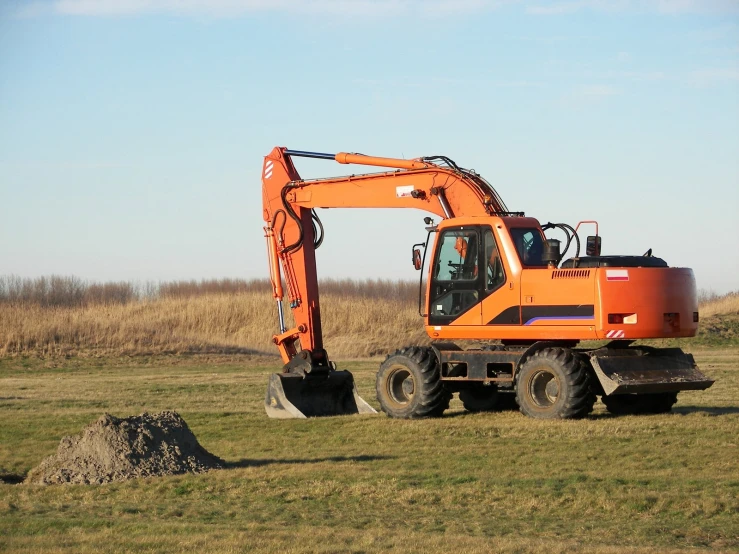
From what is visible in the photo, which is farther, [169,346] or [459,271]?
[169,346]

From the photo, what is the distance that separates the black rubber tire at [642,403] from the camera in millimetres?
16969

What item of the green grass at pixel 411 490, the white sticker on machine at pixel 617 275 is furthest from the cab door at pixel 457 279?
the white sticker on machine at pixel 617 275

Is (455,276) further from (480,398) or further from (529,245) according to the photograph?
(480,398)

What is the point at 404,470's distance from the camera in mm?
12320

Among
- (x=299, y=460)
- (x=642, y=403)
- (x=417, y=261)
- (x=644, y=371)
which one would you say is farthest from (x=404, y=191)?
(x=299, y=460)

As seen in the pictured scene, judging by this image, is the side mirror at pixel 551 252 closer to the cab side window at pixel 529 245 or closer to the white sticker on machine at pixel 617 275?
the cab side window at pixel 529 245

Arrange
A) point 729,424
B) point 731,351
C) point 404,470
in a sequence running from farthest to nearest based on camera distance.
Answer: point 731,351 < point 729,424 < point 404,470

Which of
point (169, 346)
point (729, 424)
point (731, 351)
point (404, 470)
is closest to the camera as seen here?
point (404, 470)

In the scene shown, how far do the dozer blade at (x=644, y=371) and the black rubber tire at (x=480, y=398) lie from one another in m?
2.53

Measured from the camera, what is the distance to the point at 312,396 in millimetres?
18594

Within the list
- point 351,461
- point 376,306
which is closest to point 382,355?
point 376,306

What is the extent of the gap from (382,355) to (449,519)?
33076 mm

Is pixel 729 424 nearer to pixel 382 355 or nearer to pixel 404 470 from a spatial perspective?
pixel 404 470

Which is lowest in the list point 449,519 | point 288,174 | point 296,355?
point 449,519
